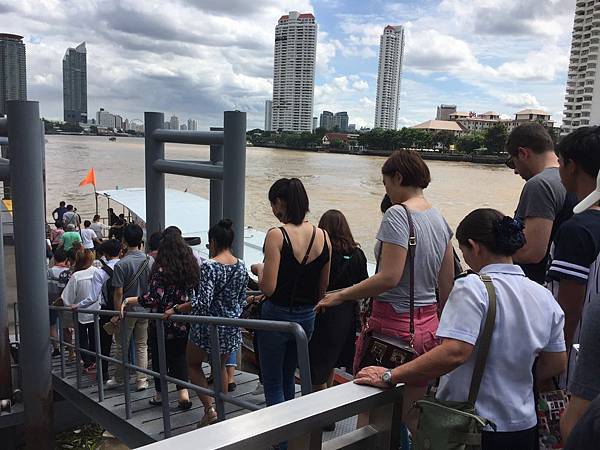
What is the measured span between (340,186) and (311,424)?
107 feet

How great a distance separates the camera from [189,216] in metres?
14.2

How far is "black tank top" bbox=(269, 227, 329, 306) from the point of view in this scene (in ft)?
8.73

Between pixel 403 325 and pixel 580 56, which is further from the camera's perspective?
pixel 580 56

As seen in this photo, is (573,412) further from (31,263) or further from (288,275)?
(31,263)

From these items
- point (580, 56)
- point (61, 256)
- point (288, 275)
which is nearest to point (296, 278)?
point (288, 275)

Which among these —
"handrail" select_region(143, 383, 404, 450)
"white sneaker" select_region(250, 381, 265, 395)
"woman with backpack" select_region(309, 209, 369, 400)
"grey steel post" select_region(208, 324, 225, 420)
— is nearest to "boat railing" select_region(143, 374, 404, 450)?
"handrail" select_region(143, 383, 404, 450)

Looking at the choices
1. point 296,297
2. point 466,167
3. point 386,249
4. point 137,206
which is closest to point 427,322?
point 386,249

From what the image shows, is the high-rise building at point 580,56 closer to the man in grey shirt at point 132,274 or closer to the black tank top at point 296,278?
the man in grey shirt at point 132,274

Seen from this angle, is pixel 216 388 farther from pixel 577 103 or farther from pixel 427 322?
pixel 577 103

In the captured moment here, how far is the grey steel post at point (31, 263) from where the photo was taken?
14.1 feet

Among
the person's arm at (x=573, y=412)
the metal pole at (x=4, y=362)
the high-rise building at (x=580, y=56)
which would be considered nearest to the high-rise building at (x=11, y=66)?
the metal pole at (x=4, y=362)

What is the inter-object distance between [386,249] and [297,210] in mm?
674

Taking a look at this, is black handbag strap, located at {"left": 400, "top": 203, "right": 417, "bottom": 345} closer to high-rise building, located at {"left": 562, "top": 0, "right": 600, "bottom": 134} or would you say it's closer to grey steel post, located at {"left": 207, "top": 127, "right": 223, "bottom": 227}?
grey steel post, located at {"left": 207, "top": 127, "right": 223, "bottom": 227}

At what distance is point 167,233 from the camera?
3.59 meters
